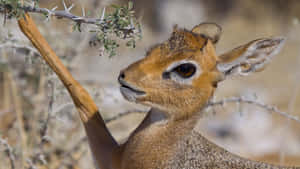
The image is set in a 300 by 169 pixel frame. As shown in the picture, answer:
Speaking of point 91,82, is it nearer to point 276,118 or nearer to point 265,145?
point 265,145

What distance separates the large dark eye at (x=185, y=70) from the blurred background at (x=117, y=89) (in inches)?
12.7

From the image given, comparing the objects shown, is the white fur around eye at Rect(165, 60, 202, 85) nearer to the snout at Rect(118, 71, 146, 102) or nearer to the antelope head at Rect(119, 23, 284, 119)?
the antelope head at Rect(119, 23, 284, 119)

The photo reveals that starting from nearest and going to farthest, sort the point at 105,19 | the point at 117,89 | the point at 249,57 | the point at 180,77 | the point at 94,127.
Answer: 1. the point at 105,19
2. the point at 180,77
3. the point at 249,57
4. the point at 94,127
5. the point at 117,89

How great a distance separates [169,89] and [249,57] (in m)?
0.52

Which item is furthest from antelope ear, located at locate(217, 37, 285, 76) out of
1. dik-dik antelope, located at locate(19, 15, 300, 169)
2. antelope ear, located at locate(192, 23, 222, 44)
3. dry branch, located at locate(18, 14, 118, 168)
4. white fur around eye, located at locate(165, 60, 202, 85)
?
dry branch, located at locate(18, 14, 118, 168)

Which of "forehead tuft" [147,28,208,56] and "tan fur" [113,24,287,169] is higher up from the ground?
"forehead tuft" [147,28,208,56]

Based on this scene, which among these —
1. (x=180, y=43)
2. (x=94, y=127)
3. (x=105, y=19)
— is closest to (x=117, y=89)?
(x=94, y=127)

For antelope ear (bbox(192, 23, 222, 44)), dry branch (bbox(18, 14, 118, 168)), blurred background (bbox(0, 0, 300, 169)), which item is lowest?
blurred background (bbox(0, 0, 300, 169))

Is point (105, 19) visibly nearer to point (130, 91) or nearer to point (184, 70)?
point (130, 91)

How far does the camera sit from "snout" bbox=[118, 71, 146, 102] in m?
2.14

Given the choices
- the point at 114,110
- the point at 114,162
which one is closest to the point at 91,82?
the point at 114,110

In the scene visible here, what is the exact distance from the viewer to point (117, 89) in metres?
4.62

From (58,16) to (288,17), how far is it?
10.5 meters

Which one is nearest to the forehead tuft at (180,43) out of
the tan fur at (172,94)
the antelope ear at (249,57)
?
the tan fur at (172,94)
